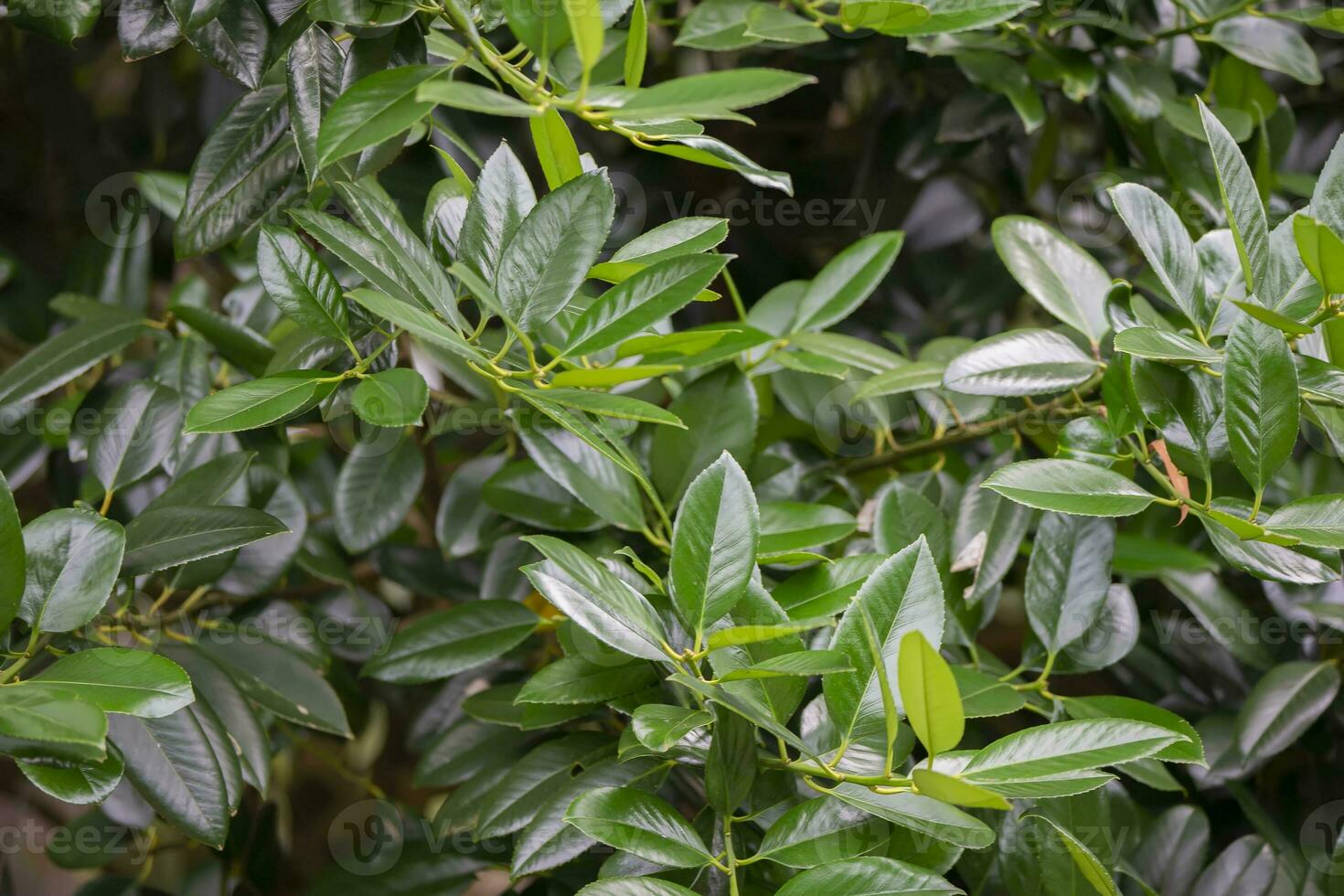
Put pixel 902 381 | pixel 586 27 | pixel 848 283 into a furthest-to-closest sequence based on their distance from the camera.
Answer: pixel 848 283 < pixel 902 381 < pixel 586 27

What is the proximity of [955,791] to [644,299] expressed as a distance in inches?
9.7

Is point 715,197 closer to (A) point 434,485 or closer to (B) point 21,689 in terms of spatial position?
(A) point 434,485

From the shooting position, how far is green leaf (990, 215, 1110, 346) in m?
0.70

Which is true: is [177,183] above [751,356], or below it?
above

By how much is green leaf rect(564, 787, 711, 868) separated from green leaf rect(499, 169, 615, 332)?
0.77 ft

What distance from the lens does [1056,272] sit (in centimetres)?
72

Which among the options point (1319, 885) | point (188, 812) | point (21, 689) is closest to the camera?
point (21, 689)

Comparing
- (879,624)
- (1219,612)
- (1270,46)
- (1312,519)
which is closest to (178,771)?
(879,624)

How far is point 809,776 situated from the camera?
54 cm

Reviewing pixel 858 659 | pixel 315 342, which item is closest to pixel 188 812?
pixel 315 342

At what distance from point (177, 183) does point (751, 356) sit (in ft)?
1.80

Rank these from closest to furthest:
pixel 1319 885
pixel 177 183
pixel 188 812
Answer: pixel 188 812, pixel 1319 885, pixel 177 183

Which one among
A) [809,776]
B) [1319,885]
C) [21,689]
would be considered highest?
[21,689]

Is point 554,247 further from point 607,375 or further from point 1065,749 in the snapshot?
point 1065,749
